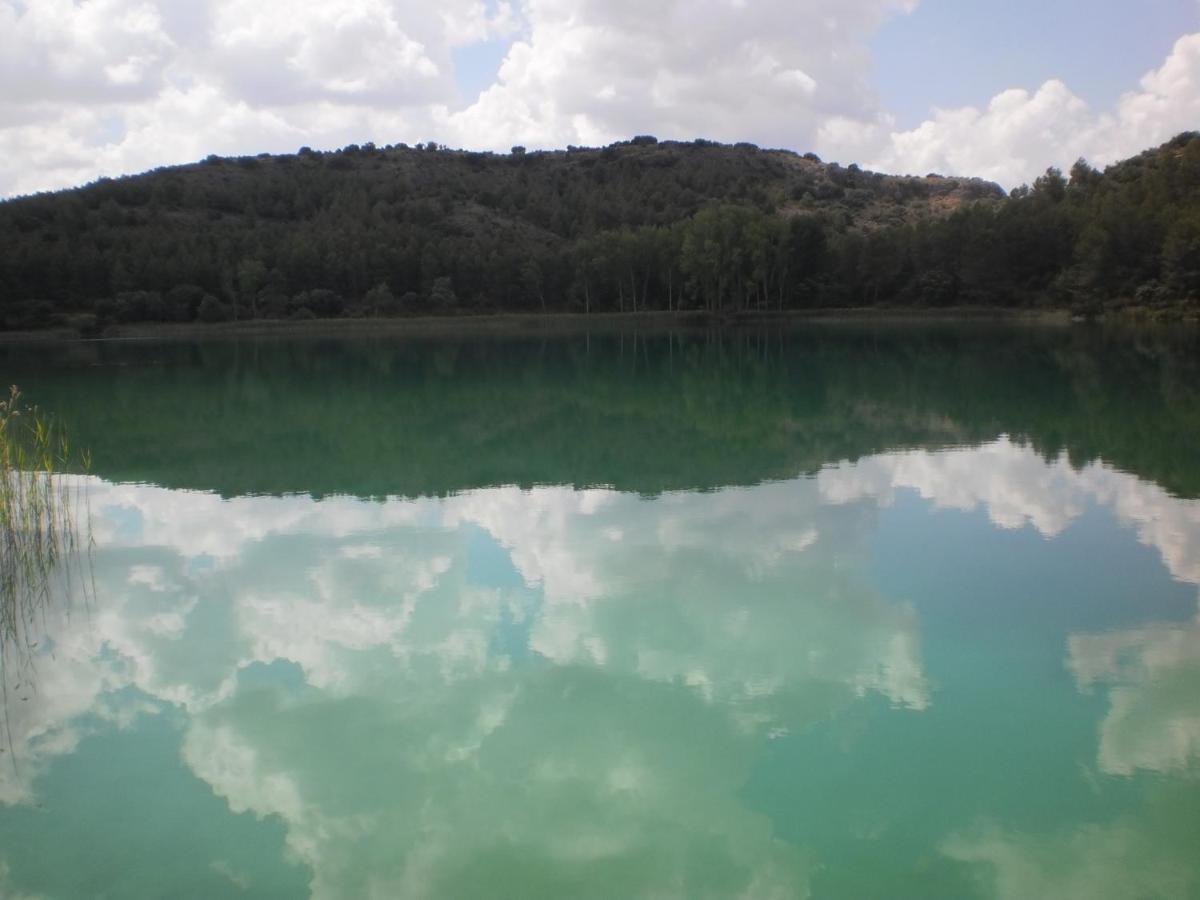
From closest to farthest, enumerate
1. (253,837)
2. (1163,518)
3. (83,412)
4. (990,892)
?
1. (990,892)
2. (253,837)
3. (1163,518)
4. (83,412)

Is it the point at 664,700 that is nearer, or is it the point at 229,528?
the point at 664,700

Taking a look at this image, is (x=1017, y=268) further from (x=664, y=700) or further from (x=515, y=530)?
(x=664, y=700)

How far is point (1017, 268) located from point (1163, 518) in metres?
57.6

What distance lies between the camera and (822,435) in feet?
61.0

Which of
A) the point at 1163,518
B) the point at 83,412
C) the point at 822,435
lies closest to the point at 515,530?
the point at 1163,518

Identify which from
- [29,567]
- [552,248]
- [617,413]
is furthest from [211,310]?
[29,567]

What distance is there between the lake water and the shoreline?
51.3 metres

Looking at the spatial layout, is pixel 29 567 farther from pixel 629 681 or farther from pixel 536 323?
pixel 536 323

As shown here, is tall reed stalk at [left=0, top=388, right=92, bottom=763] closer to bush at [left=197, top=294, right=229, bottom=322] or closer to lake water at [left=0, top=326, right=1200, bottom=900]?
lake water at [left=0, top=326, right=1200, bottom=900]

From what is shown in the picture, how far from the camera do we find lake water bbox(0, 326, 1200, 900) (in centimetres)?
515

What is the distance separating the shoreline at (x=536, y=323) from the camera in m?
65.3

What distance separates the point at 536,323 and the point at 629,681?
68.9 meters

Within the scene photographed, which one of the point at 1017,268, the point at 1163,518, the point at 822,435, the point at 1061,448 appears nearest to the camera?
the point at 1163,518

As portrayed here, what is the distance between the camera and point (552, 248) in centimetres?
8638
